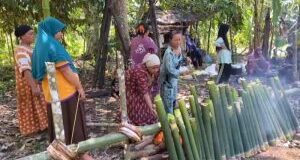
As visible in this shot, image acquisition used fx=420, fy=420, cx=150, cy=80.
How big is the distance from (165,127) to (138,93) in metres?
0.91

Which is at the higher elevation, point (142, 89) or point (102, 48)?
point (102, 48)

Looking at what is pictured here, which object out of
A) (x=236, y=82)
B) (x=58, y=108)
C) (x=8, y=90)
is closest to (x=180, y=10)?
(x=236, y=82)

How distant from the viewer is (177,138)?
13.5ft

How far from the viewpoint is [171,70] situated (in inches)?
210

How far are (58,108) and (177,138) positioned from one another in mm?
1403

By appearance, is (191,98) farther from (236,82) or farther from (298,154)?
(236,82)

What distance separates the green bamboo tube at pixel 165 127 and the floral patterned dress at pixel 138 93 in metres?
0.69

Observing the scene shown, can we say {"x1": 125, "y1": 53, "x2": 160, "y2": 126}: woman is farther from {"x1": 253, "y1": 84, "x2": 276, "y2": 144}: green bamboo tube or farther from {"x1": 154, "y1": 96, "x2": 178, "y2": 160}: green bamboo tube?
{"x1": 253, "y1": 84, "x2": 276, "y2": 144}: green bamboo tube

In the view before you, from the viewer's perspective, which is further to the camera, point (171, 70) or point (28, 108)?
point (28, 108)

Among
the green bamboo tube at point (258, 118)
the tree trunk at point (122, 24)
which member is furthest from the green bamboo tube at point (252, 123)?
the tree trunk at point (122, 24)

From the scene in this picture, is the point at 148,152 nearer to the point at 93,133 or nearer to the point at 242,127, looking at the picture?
the point at 242,127

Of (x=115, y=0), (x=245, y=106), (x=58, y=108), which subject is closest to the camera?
(x=58, y=108)

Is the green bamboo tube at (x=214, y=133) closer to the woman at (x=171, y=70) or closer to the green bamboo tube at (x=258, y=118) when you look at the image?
the green bamboo tube at (x=258, y=118)

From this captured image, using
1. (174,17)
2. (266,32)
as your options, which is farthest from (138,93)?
(174,17)
